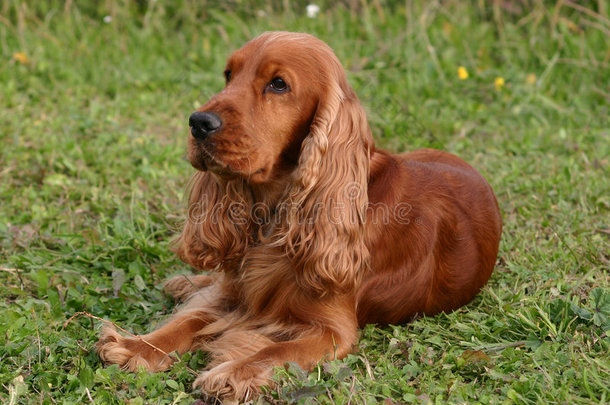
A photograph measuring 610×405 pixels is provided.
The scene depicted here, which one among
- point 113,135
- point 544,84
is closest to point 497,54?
point 544,84

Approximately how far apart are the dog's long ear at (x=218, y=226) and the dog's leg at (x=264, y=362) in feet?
1.40

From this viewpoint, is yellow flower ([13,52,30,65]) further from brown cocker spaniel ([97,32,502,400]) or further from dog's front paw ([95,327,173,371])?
dog's front paw ([95,327,173,371])

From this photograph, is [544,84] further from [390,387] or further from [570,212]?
[390,387]

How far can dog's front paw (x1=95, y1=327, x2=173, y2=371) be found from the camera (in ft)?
8.27

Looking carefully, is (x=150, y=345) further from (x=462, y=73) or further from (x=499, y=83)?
(x=499, y=83)

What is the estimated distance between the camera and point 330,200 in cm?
257

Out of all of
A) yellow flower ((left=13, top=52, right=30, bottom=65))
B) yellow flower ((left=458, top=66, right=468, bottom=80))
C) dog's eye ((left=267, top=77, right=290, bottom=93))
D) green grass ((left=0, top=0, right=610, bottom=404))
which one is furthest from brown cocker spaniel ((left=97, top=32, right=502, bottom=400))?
yellow flower ((left=13, top=52, right=30, bottom=65))

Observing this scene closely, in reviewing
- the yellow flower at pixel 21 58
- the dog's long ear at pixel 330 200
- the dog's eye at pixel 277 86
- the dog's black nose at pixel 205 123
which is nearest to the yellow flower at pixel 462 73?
the dog's long ear at pixel 330 200

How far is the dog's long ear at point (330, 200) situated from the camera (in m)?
2.55

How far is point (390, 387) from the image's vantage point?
2369 mm

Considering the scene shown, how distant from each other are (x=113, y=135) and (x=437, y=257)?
2.55 meters

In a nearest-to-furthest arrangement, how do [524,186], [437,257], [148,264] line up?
[437,257] < [148,264] < [524,186]

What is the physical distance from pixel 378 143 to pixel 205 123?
2.47 meters

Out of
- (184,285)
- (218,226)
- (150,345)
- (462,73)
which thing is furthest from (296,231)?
(462,73)
